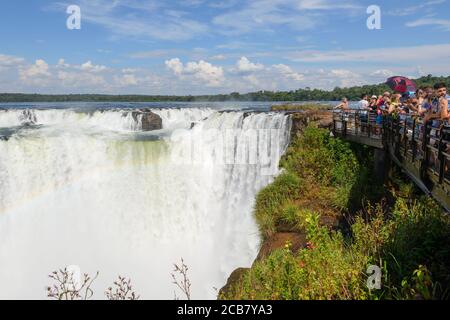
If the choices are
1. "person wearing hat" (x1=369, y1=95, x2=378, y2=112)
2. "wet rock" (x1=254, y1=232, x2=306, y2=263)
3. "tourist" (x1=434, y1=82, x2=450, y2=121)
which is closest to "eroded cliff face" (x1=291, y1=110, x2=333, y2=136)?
"person wearing hat" (x1=369, y1=95, x2=378, y2=112)

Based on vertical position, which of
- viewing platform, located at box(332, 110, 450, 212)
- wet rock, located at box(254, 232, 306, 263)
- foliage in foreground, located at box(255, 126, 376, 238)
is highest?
viewing platform, located at box(332, 110, 450, 212)

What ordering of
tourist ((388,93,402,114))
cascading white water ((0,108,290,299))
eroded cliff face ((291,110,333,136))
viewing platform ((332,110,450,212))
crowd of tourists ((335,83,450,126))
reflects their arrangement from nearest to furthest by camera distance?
viewing platform ((332,110,450,212)) < crowd of tourists ((335,83,450,126)) < tourist ((388,93,402,114)) < cascading white water ((0,108,290,299)) < eroded cliff face ((291,110,333,136))

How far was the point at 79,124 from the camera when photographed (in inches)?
1023

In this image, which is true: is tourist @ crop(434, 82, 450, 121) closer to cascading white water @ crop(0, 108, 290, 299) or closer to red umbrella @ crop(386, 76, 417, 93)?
red umbrella @ crop(386, 76, 417, 93)

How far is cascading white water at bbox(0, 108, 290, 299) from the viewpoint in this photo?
619 inches

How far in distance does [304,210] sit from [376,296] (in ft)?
22.8

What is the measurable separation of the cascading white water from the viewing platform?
135 inches

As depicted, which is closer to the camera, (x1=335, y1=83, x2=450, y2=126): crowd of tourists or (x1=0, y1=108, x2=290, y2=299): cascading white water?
(x1=335, y1=83, x2=450, y2=126): crowd of tourists

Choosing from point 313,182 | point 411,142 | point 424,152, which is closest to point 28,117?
point 313,182

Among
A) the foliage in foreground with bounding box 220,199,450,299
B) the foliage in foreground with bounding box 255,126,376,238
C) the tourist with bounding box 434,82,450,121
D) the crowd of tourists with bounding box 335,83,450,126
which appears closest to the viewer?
the foliage in foreground with bounding box 220,199,450,299

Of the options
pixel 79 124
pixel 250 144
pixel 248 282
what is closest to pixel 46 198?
pixel 250 144

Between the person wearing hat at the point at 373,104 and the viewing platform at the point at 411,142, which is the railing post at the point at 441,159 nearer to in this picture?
the viewing platform at the point at 411,142

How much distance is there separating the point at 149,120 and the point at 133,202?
342 inches

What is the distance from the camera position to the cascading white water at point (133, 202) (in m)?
15.7
